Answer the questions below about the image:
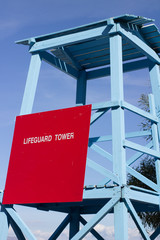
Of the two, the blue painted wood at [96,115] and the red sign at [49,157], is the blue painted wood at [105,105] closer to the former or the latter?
the blue painted wood at [96,115]

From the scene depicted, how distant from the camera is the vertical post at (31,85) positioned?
10539 millimetres

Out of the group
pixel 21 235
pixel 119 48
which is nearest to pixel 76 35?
pixel 119 48

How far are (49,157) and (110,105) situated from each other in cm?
202

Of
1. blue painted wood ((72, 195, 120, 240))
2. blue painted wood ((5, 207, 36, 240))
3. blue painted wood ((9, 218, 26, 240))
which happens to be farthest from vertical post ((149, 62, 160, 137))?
blue painted wood ((9, 218, 26, 240))

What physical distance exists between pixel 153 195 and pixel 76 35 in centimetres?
488

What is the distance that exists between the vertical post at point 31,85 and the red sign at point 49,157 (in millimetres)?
383

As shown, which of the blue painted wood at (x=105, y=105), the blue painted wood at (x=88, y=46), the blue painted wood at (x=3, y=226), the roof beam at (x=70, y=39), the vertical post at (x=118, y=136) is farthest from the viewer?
the blue painted wood at (x=88, y=46)

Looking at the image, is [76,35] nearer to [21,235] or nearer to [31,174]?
[31,174]

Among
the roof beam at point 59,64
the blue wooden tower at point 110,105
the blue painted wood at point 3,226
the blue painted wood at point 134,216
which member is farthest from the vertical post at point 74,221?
the roof beam at point 59,64

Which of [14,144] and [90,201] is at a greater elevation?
[14,144]

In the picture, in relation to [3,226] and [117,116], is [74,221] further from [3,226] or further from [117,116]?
[117,116]

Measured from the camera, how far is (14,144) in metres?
10.1

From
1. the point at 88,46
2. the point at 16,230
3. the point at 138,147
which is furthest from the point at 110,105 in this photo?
the point at 16,230

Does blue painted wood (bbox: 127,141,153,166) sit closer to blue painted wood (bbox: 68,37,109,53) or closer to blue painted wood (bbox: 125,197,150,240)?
blue painted wood (bbox: 125,197,150,240)
